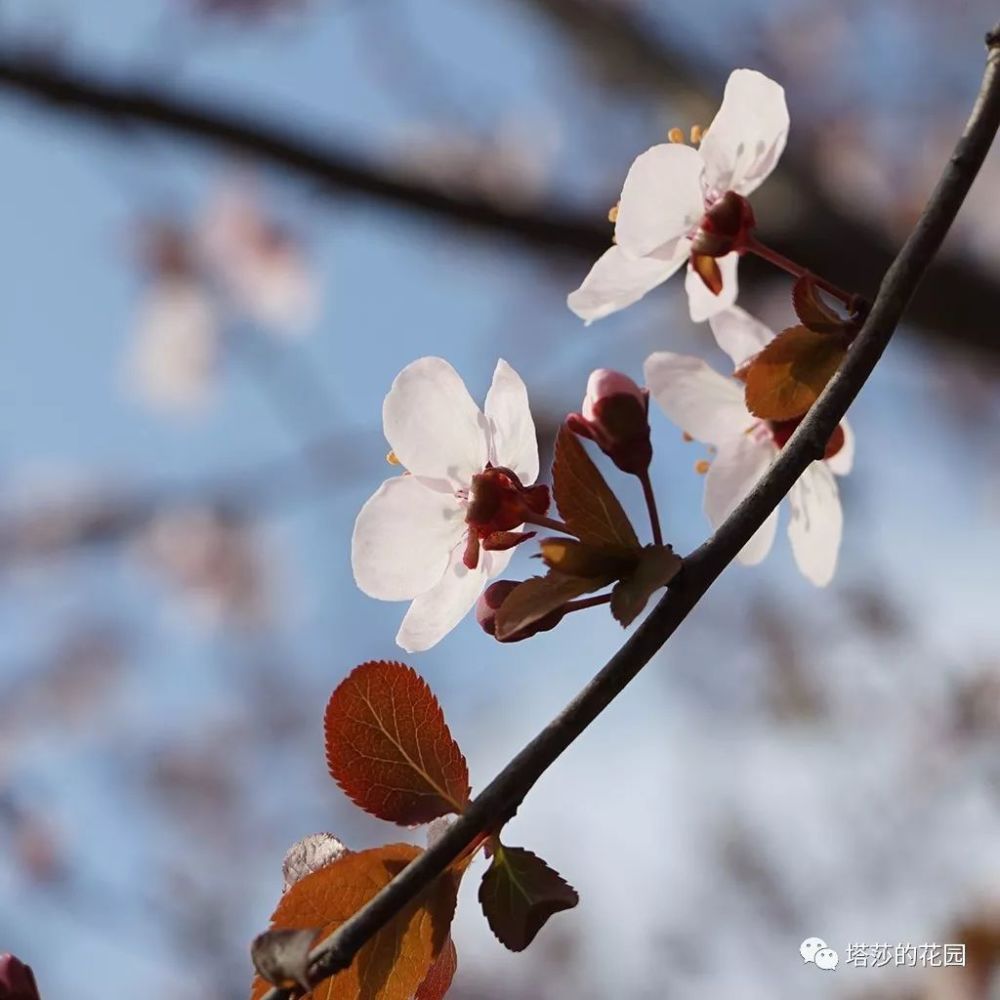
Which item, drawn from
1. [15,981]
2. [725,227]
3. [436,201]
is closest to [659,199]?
[725,227]

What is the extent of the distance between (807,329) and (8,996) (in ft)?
1.58

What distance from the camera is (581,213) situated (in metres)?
2.18

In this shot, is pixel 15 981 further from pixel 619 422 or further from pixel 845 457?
pixel 845 457

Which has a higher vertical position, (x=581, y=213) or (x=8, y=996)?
(x=581, y=213)

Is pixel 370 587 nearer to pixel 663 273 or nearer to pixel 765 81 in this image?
pixel 663 273

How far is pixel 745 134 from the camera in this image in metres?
0.71

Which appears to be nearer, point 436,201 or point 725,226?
point 725,226

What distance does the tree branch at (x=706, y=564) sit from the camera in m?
0.45

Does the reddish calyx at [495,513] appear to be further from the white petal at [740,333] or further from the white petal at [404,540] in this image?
the white petal at [740,333]

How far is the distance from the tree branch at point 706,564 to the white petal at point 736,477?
21 cm

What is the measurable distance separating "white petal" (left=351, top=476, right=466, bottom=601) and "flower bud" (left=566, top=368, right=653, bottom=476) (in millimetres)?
95

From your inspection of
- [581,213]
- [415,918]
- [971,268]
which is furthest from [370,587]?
[971,268]

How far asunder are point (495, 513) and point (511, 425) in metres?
0.05

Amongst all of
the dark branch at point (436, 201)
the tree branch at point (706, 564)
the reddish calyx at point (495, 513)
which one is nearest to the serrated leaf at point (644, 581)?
the tree branch at point (706, 564)
